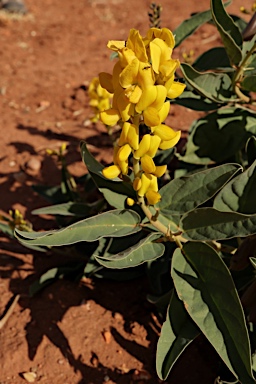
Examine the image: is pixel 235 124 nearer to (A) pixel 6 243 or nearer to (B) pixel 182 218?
(B) pixel 182 218

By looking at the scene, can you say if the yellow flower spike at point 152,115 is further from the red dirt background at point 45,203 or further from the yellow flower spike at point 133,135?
the red dirt background at point 45,203

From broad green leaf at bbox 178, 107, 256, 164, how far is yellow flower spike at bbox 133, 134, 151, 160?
68 centimetres

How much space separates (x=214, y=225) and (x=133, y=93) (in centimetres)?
49

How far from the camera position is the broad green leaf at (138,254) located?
143 centimetres

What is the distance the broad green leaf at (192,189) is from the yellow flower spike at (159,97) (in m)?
0.36

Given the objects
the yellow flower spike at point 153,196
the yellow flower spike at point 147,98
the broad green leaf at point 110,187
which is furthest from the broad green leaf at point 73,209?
the yellow flower spike at point 147,98

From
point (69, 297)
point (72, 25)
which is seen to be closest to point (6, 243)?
point (69, 297)

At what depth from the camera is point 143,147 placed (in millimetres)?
1370

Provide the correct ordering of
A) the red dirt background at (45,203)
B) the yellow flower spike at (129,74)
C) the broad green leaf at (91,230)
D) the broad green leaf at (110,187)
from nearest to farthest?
the yellow flower spike at (129,74) < the broad green leaf at (91,230) < the broad green leaf at (110,187) < the red dirt background at (45,203)

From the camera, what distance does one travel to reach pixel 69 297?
2201mm

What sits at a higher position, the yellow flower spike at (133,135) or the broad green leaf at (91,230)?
the yellow flower spike at (133,135)

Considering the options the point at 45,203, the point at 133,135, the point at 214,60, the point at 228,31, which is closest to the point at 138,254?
the point at 133,135

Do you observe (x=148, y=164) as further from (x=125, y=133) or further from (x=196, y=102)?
(x=196, y=102)

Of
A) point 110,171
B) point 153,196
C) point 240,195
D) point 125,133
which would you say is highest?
point 125,133
